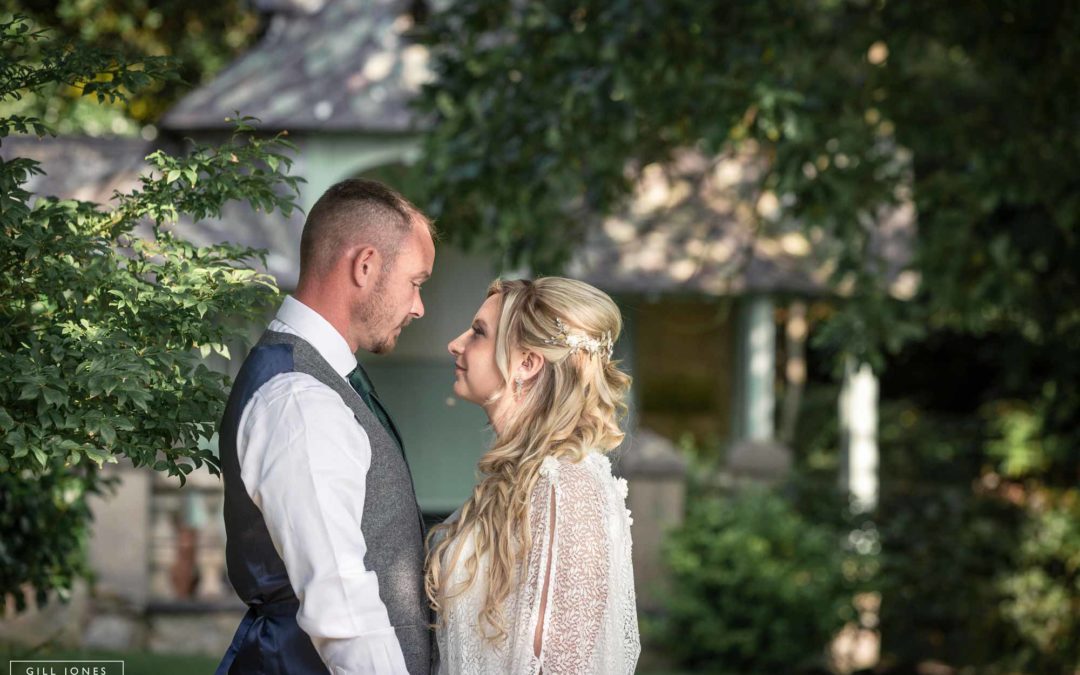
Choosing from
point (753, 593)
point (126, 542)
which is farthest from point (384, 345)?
point (126, 542)

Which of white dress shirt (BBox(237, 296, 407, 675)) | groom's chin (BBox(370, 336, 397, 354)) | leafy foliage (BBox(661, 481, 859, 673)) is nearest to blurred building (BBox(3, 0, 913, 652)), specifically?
leafy foliage (BBox(661, 481, 859, 673))

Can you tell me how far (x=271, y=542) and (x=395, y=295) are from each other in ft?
1.99

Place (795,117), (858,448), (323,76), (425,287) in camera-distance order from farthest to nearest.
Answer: (425,287), (323,76), (858,448), (795,117)

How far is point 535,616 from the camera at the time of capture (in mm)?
3008

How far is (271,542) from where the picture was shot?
8.95ft

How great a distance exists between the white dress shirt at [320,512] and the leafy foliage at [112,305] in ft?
1.59

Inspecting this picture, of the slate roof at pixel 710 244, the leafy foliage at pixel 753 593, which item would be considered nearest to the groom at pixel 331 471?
the leafy foliage at pixel 753 593

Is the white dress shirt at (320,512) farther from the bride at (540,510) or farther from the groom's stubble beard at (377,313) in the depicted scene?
the bride at (540,510)

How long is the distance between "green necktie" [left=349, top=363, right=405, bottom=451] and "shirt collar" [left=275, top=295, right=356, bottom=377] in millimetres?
114

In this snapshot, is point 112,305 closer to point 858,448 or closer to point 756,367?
point 858,448

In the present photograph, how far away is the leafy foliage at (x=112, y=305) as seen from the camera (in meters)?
3.04

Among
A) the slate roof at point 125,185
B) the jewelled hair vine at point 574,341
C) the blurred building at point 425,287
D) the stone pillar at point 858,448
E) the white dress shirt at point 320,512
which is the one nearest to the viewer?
the white dress shirt at point 320,512

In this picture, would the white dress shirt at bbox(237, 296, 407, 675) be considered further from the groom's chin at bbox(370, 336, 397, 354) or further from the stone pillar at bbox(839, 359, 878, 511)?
the stone pillar at bbox(839, 359, 878, 511)

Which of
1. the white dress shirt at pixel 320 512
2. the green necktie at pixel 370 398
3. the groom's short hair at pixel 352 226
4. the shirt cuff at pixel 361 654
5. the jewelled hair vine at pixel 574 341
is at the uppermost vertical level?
the groom's short hair at pixel 352 226
